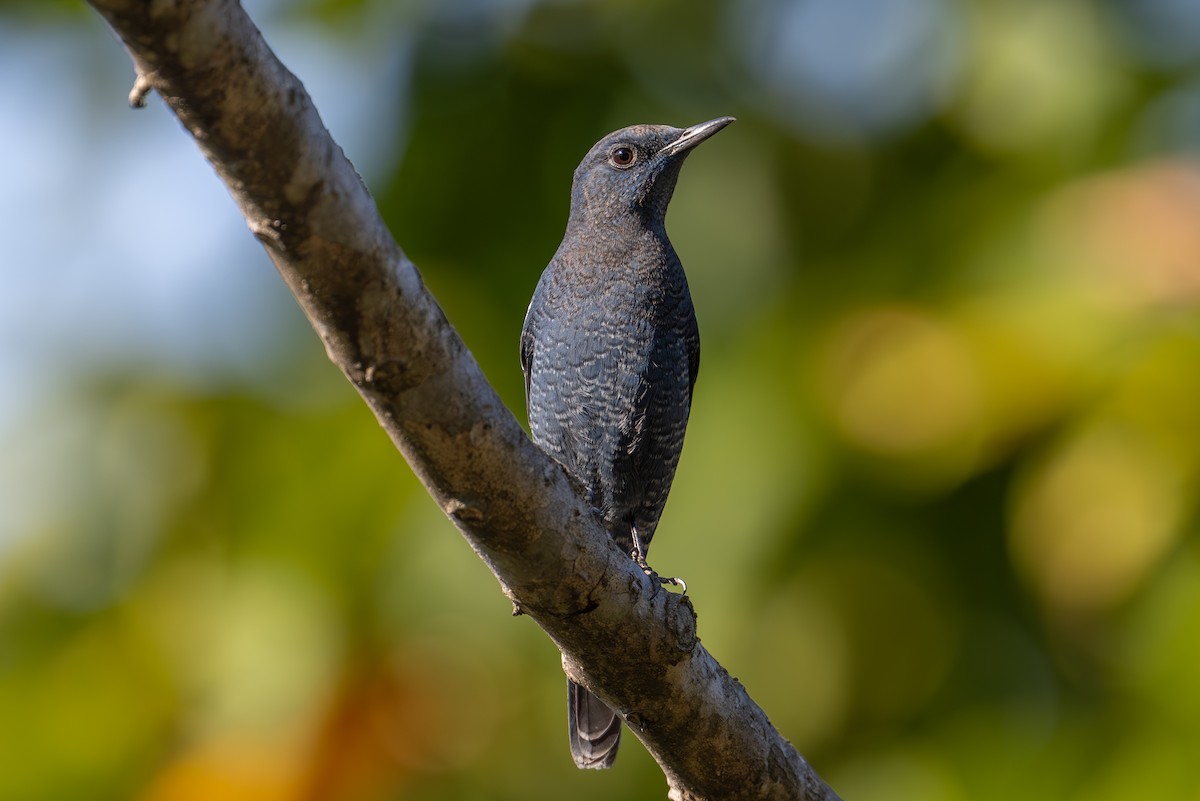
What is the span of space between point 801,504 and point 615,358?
1.49 meters

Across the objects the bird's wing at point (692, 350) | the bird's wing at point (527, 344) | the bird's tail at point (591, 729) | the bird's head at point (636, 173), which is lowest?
the bird's tail at point (591, 729)

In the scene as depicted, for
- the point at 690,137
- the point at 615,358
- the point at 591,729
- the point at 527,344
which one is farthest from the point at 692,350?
the point at 591,729

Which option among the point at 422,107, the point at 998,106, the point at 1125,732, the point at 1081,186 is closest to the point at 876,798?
the point at 1125,732

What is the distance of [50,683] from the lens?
5633 millimetres

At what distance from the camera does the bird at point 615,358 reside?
164 inches

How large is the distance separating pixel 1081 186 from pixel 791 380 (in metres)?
1.58

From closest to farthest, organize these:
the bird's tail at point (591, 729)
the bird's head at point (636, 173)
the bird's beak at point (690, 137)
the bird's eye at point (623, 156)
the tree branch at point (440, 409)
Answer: the tree branch at point (440, 409) < the bird's tail at point (591, 729) < the bird's beak at point (690, 137) < the bird's head at point (636, 173) < the bird's eye at point (623, 156)

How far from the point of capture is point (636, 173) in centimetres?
459

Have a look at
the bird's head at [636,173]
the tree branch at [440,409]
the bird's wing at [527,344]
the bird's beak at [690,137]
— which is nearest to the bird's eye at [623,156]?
the bird's head at [636,173]

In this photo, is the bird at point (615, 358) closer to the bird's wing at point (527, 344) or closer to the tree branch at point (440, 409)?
the bird's wing at point (527, 344)

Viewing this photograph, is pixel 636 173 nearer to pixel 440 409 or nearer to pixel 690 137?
pixel 690 137

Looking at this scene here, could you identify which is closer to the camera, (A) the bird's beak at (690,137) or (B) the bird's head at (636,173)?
(A) the bird's beak at (690,137)

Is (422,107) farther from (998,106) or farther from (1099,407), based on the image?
(1099,407)

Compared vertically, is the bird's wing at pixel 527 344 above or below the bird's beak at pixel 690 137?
below
